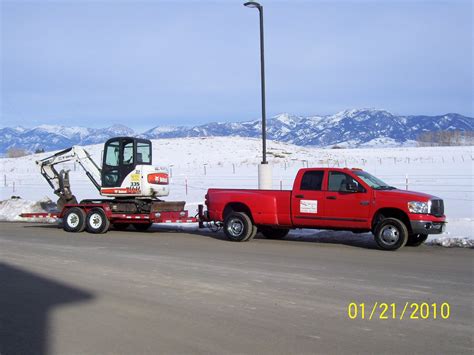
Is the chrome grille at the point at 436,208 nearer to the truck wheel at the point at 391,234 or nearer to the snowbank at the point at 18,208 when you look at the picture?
the truck wheel at the point at 391,234

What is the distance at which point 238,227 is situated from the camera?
583 inches

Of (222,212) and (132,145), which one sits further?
(132,145)

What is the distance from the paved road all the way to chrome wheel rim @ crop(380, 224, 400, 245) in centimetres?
56

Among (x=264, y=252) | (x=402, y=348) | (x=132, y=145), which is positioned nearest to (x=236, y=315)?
(x=402, y=348)

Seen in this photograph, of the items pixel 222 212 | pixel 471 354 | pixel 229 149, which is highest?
pixel 229 149

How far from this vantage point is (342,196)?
13.6 meters

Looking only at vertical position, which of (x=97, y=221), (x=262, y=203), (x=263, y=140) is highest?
(x=263, y=140)

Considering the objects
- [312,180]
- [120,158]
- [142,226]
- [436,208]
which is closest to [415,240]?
[436,208]

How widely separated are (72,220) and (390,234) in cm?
990

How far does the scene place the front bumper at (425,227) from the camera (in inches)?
493

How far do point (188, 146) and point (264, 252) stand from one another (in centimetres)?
7972

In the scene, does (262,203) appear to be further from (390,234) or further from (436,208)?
(436,208)

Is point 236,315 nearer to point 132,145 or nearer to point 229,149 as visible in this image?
point 132,145

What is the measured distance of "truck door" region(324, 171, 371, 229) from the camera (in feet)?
43.5
